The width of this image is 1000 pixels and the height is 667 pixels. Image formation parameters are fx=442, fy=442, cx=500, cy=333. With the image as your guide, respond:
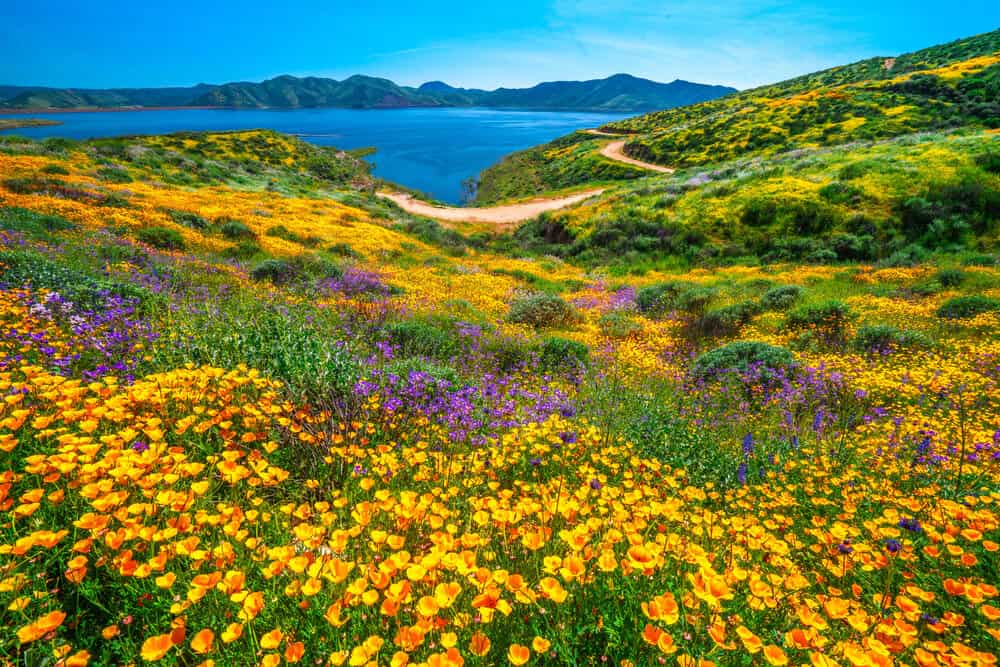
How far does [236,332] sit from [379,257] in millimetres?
14007

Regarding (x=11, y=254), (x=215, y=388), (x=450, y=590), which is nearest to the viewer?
(x=450, y=590)

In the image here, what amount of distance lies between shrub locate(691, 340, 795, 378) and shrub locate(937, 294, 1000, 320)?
17.3 feet

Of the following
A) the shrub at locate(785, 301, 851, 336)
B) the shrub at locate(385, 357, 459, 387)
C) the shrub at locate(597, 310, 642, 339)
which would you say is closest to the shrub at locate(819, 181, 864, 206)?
the shrub at locate(785, 301, 851, 336)

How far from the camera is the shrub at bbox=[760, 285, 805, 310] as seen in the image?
12.8 metres

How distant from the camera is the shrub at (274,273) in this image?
1172 centimetres

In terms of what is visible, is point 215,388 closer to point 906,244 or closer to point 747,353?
point 747,353

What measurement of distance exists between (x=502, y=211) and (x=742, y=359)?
3596 centimetres

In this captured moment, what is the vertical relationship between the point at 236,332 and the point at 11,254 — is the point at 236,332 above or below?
below

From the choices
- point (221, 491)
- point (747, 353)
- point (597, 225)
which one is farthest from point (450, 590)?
point (597, 225)

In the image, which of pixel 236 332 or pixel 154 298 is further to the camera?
pixel 154 298

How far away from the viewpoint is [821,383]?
7.23 m

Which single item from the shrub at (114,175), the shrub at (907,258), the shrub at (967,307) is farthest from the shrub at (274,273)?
the shrub at (907,258)

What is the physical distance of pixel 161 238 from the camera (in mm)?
13547

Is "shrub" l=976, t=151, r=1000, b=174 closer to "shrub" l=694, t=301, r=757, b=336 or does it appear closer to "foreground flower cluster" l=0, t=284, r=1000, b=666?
"shrub" l=694, t=301, r=757, b=336
